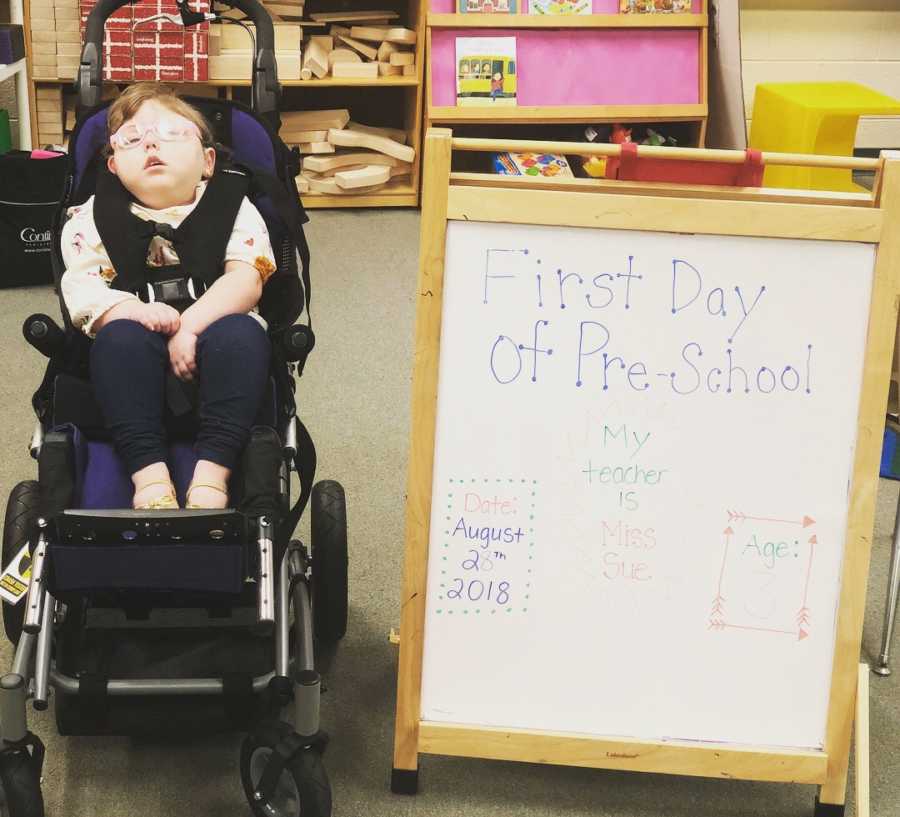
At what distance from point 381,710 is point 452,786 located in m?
0.23

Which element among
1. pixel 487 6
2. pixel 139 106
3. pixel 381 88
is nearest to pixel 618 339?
pixel 139 106

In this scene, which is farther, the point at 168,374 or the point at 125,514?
the point at 168,374

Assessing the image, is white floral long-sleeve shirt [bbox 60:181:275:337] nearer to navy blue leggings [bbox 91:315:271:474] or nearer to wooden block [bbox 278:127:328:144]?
navy blue leggings [bbox 91:315:271:474]

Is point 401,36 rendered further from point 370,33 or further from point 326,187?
point 326,187

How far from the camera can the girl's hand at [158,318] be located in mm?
2059

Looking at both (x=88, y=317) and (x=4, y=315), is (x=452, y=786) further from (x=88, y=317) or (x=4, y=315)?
(x=4, y=315)

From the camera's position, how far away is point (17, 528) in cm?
214

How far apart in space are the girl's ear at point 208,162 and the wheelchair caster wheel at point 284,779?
1.04 m

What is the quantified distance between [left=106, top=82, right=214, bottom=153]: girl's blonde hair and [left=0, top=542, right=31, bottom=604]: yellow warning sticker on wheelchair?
823 mm

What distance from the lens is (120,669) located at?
191cm

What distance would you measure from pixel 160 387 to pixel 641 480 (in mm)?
802

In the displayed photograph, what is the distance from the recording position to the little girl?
1949 mm

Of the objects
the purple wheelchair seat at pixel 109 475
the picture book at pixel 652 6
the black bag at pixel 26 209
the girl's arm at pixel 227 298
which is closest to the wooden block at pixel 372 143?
the picture book at pixel 652 6

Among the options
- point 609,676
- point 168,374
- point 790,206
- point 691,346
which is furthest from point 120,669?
point 790,206
